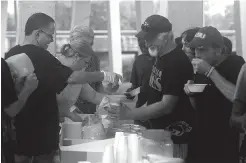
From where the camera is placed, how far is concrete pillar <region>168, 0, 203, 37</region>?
2740mm

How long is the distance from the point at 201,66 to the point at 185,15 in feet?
1.11

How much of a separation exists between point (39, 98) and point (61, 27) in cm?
48

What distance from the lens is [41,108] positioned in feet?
9.11

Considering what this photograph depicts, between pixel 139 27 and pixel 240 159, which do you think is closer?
pixel 240 159

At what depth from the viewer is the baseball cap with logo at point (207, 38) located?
2689 millimetres

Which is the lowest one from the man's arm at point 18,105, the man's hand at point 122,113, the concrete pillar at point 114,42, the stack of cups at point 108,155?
the stack of cups at point 108,155

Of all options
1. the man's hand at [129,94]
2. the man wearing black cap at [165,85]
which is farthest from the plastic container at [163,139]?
the man's hand at [129,94]

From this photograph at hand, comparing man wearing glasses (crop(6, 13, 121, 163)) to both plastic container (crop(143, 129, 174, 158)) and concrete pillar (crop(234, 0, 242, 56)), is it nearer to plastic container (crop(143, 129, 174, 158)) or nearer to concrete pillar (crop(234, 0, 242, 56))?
plastic container (crop(143, 129, 174, 158))

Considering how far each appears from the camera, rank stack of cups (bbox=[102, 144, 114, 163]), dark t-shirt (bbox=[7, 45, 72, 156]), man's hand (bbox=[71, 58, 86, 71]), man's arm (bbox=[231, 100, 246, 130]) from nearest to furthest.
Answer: stack of cups (bbox=[102, 144, 114, 163]), man's arm (bbox=[231, 100, 246, 130]), dark t-shirt (bbox=[7, 45, 72, 156]), man's hand (bbox=[71, 58, 86, 71])

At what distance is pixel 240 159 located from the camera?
2648 millimetres

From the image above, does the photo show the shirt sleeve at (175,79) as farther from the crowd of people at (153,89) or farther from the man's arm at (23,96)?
the man's arm at (23,96)

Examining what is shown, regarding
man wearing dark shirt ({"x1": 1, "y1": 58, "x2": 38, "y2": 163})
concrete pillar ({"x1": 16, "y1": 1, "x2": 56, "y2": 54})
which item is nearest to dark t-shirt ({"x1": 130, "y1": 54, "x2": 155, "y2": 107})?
concrete pillar ({"x1": 16, "y1": 1, "x2": 56, "y2": 54})

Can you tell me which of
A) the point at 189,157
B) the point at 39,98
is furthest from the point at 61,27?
the point at 189,157

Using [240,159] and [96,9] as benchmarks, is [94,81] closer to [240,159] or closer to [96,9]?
[96,9]
